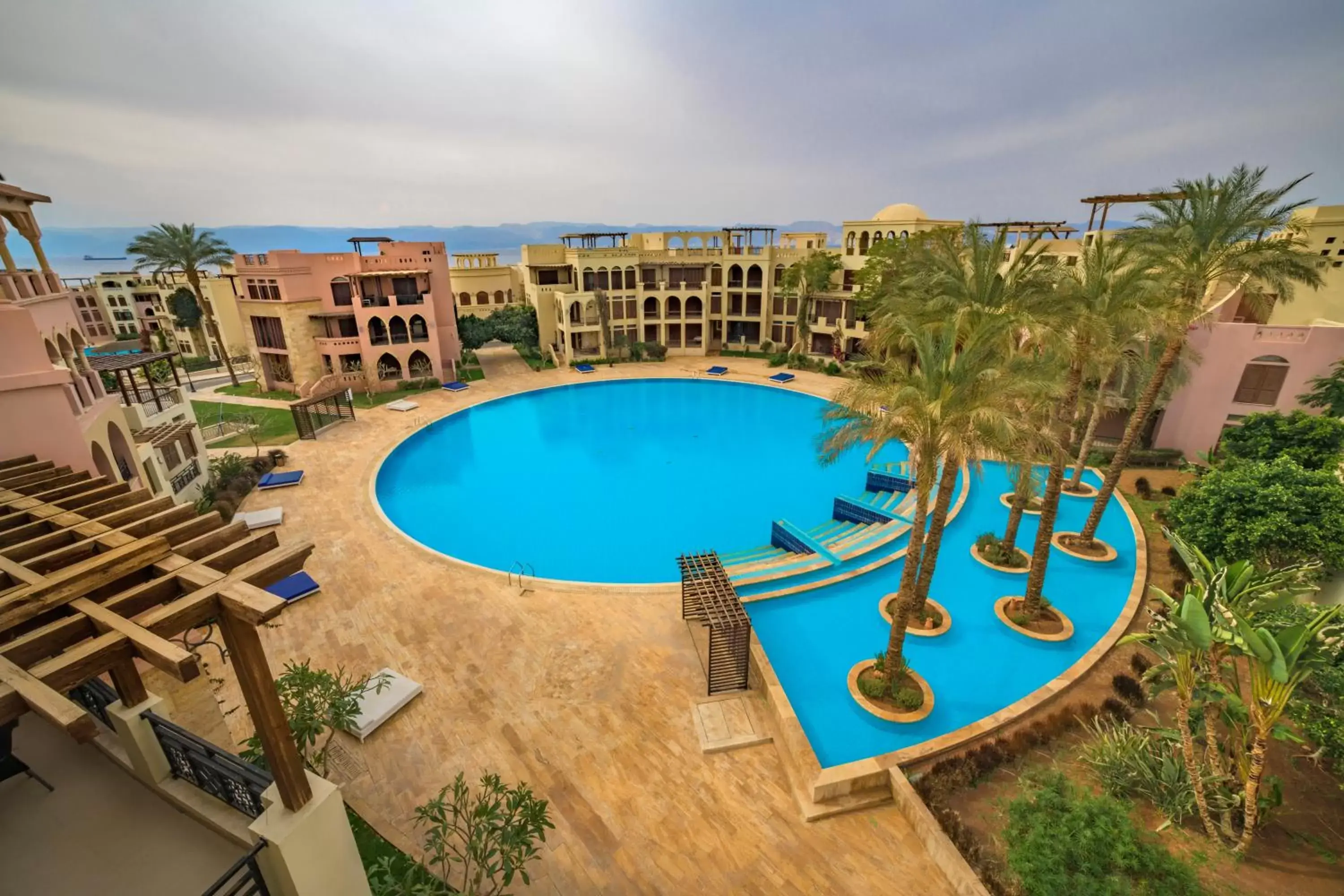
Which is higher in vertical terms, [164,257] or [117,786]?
[164,257]

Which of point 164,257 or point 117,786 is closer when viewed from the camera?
point 117,786

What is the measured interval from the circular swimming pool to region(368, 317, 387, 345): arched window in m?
9.38

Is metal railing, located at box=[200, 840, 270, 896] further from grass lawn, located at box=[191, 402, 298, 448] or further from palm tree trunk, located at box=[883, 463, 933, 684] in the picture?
grass lawn, located at box=[191, 402, 298, 448]

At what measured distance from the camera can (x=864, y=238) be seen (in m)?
44.8

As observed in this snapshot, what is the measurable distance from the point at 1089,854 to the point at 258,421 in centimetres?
4178

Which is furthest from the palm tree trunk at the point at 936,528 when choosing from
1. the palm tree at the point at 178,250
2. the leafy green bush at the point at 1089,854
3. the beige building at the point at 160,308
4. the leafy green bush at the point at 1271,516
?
the beige building at the point at 160,308

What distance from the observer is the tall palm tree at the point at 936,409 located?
10641mm

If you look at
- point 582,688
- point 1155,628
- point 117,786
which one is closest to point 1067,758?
point 1155,628

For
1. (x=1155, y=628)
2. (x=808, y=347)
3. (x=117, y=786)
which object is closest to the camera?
(x=117, y=786)

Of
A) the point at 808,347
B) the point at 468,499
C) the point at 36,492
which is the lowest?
the point at 468,499

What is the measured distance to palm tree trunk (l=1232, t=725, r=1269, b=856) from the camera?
8.45 m

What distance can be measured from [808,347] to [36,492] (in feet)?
152

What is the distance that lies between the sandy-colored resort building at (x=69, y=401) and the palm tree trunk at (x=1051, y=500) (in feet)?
70.1

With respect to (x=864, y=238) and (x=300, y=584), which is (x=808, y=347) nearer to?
(x=864, y=238)
